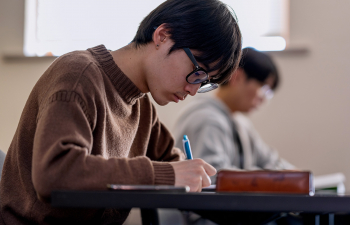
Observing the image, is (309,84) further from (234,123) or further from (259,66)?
(234,123)

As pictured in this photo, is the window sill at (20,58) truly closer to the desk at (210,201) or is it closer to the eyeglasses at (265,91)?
the eyeglasses at (265,91)

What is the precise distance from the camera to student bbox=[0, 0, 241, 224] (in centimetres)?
67

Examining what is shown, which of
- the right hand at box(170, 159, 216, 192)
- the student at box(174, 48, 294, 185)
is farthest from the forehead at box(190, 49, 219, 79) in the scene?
the student at box(174, 48, 294, 185)

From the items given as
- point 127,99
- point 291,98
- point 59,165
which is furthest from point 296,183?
point 291,98

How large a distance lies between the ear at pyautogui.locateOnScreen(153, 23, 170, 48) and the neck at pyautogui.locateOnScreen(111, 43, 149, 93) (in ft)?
0.20

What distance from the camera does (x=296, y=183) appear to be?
2.05 ft

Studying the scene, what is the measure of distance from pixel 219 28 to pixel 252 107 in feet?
5.52

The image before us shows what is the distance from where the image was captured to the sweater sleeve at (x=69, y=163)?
0.65 meters

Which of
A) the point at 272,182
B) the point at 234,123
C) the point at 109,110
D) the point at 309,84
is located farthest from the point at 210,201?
the point at 309,84

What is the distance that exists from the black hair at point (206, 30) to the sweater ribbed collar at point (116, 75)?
0.13 metres

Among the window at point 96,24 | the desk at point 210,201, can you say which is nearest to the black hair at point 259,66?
the window at point 96,24

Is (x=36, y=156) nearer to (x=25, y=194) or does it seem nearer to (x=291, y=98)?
(x=25, y=194)

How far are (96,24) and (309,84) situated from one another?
5.41ft

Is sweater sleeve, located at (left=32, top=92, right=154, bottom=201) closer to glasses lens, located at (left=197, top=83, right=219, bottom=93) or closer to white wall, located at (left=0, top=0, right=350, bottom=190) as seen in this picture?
glasses lens, located at (left=197, top=83, right=219, bottom=93)
